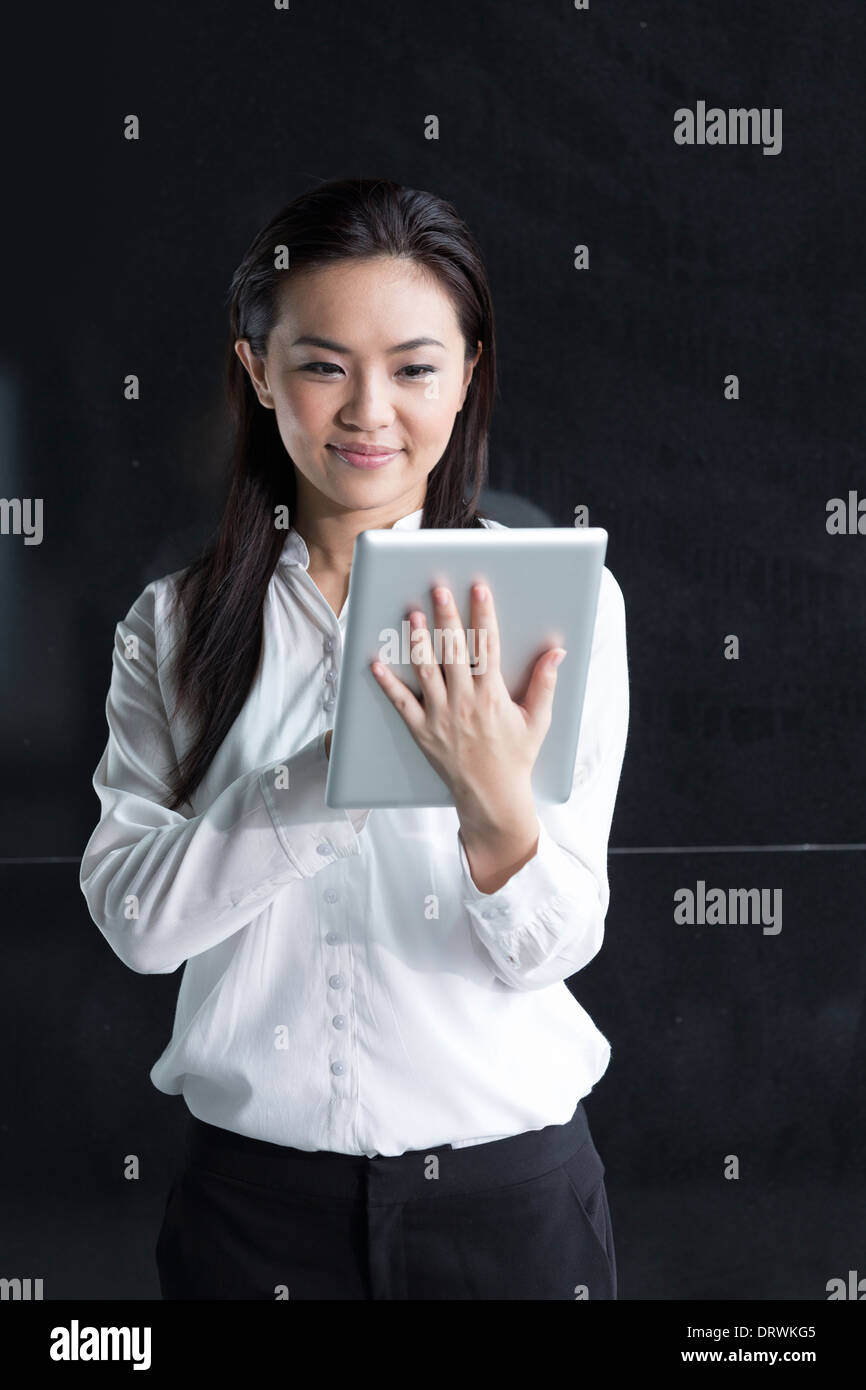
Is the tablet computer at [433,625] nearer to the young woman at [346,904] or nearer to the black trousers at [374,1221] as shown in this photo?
the young woman at [346,904]

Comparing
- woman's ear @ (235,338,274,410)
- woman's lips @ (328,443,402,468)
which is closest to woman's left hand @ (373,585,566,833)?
woman's lips @ (328,443,402,468)

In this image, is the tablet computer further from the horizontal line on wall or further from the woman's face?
the horizontal line on wall

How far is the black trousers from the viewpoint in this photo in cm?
96

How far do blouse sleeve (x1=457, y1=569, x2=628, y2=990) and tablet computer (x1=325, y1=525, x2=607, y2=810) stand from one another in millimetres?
64

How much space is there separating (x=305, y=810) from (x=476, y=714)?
0.45 ft

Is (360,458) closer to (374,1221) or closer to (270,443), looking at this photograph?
(270,443)

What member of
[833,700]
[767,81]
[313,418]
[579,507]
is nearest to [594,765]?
[313,418]

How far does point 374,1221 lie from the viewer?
956mm

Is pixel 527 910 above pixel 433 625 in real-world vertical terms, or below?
below

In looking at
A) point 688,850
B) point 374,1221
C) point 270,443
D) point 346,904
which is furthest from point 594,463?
point 374,1221

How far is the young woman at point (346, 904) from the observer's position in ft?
3.04

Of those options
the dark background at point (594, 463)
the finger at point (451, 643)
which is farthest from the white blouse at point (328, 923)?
the dark background at point (594, 463)

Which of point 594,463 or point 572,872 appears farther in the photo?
point 594,463

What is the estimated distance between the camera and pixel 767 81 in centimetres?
215
